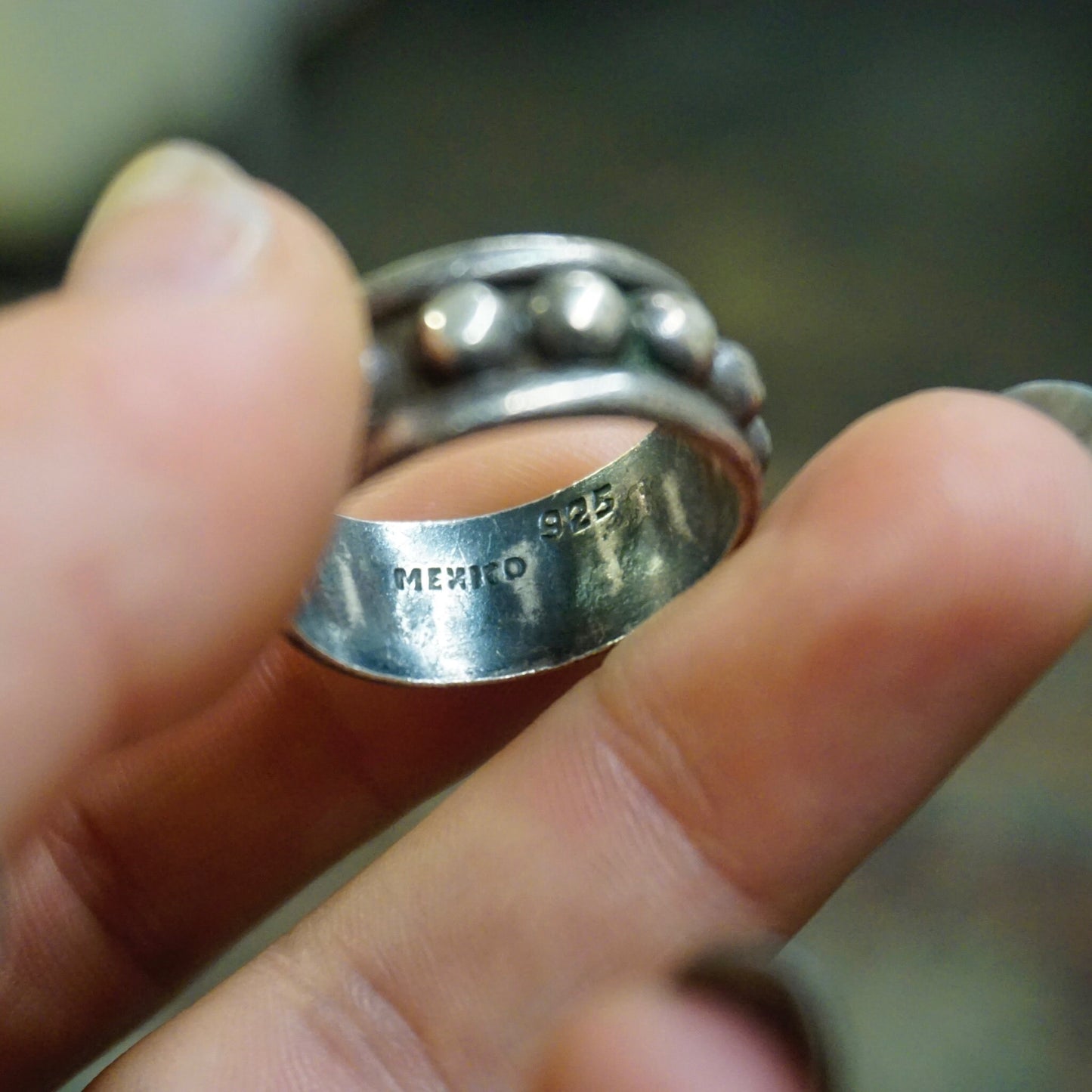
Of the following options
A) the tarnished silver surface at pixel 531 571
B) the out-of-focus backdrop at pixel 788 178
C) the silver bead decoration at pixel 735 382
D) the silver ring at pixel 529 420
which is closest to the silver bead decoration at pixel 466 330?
the silver ring at pixel 529 420

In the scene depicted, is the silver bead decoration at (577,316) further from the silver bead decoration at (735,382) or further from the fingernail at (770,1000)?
the fingernail at (770,1000)

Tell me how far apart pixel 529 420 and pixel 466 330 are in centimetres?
4

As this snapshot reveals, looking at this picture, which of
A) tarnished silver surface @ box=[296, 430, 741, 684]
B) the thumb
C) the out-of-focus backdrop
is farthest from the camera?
the out-of-focus backdrop

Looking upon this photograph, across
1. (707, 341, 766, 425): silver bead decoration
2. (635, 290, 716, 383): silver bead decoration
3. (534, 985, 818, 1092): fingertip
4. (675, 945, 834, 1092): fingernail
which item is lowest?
(675, 945, 834, 1092): fingernail

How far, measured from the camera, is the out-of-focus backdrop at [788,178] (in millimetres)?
867

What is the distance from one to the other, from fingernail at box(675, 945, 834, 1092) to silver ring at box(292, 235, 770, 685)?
8.1 inches

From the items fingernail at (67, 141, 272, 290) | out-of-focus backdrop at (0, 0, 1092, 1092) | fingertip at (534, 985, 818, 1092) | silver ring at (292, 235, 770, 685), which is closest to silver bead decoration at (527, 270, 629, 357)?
silver ring at (292, 235, 770, 685)

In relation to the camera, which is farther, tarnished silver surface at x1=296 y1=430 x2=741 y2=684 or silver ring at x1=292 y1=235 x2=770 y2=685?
tarnished silver surface at x1=296 y1=430 x2=741 y2=684

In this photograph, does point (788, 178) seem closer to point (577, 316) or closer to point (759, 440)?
point (759, 440)

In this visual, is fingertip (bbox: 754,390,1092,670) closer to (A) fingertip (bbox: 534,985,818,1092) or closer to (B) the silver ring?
(B) the silver ring

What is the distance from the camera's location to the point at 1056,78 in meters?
1.34

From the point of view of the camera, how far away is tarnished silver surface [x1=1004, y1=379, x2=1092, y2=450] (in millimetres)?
505

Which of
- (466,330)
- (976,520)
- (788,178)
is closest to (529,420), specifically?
(466,330)

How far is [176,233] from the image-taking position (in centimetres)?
36
